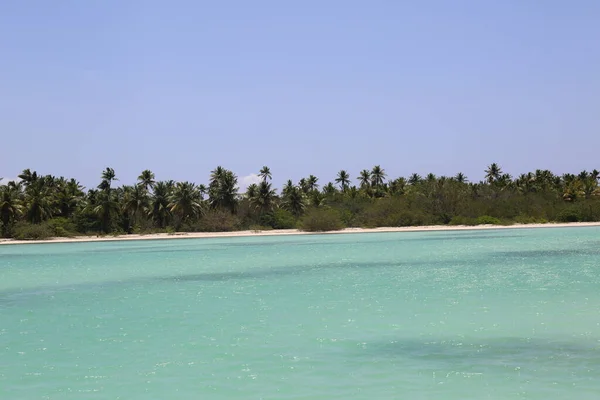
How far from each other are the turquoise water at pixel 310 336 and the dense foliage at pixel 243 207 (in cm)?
5716

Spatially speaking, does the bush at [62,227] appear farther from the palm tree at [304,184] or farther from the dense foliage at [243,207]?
the palm tree at [304,184]

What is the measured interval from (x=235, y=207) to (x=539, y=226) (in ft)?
144

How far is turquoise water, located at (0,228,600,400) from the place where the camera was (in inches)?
449

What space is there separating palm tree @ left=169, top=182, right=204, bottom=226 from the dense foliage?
0.14 meters

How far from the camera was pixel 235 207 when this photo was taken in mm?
101500

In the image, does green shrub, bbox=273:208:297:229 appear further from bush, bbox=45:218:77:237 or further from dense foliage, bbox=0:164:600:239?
bush, bbox=45:218:77:237

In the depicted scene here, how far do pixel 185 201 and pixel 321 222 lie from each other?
63.8 ft

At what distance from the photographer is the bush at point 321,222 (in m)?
89.9

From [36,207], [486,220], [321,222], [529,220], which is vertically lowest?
[529,220]

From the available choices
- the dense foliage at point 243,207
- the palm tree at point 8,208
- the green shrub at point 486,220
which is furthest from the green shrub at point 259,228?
the palm tree at point 8,208

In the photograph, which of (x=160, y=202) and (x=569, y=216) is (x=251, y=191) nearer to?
(x=160, y=202)

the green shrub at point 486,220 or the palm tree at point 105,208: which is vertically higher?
the palm tree at point 105,208

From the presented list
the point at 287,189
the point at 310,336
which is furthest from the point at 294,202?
the point at 310,336

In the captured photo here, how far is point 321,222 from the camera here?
89.8 meters
